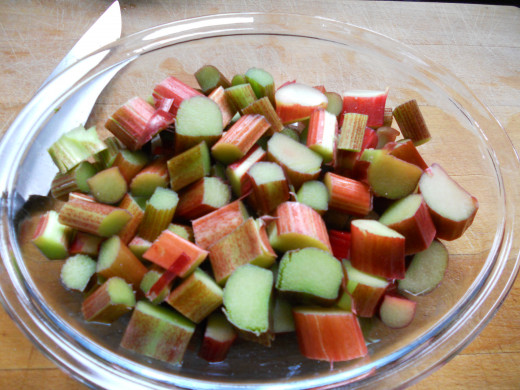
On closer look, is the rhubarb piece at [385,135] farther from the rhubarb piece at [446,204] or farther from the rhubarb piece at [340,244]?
the rhubarb piece at [340,244]

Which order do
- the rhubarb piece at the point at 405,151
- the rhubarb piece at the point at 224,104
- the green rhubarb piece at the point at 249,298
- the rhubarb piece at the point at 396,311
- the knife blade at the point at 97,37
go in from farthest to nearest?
the knife blade at the point at 97,37 < the rhubarb piece at the point at 224,104 < the rhubarb piece at the point at 405,151 < the rhubarb piece at the point at 396,311 < the green rhubarb piece at the point at 249,298

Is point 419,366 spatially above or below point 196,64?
below

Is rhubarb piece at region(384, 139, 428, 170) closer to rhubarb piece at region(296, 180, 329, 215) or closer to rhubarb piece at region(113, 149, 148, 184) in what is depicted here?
rhubarb piece at region(296, 180, 329, 215)

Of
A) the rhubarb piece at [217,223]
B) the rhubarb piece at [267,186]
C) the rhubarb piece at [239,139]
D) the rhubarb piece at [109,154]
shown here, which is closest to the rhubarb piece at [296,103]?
the rhubarb piece at [239,139]

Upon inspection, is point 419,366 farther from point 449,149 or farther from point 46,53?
point 46,53

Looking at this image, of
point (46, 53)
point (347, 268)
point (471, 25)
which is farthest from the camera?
point (471, 25)

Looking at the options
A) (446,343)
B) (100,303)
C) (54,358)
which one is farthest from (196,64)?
(446,343)
